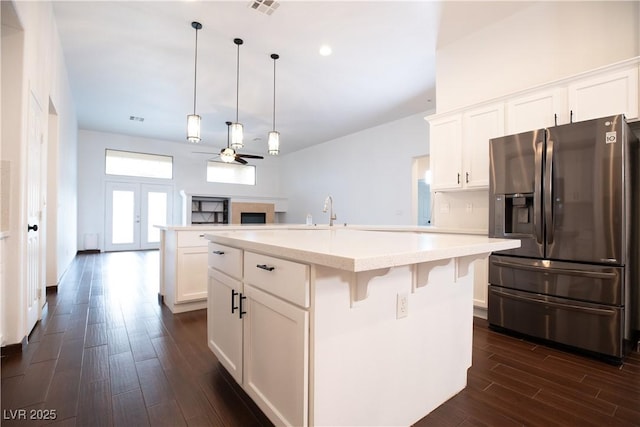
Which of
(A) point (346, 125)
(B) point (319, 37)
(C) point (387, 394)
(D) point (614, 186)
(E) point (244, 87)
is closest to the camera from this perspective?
(C) point (387, 394)

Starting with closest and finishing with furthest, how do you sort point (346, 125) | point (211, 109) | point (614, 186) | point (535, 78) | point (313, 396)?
1. point (313, 396)
2. point (614, 186)
3. point (535, 78)
4. point (211, 109)
5. point (346, 125)

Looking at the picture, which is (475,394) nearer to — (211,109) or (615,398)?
(615,398)

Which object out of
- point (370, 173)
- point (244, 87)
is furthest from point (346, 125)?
point (244, 87)

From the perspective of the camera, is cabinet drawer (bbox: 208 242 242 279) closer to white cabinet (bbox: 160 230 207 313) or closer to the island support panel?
the island support panel

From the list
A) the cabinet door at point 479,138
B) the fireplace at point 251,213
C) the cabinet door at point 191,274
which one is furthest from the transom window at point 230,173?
the cabinet door at point 479,138

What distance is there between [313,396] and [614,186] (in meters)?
2.38

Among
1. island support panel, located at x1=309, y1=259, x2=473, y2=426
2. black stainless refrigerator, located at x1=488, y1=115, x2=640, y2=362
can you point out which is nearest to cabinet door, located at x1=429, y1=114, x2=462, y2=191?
black stainless refrigerator, located at x1=488, y1=115, x2=640, y2=362

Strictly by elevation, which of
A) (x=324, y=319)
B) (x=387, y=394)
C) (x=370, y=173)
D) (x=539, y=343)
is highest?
(x=370, y=173)

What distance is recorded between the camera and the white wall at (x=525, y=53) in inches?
103

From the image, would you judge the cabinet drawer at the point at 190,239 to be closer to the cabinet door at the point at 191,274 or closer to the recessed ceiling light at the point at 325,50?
the cabinet door at the point at 191,274

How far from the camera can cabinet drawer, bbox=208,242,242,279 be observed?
1621mm

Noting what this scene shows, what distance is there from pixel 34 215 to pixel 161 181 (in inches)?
254

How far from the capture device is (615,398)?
65.1 inches

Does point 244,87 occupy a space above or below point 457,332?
above
